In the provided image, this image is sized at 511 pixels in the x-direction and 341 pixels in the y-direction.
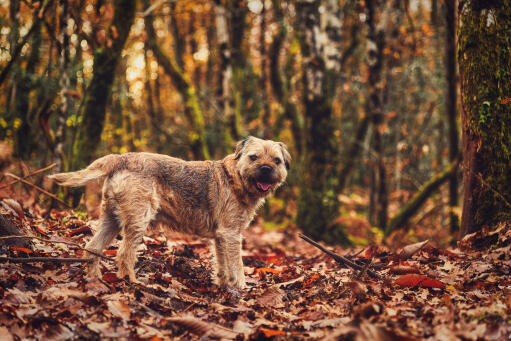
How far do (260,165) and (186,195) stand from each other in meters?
1.11

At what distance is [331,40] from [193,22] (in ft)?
58.6

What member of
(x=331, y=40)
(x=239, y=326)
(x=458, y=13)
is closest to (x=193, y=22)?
(x=331, y=40)

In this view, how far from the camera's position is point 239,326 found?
362 centimetres

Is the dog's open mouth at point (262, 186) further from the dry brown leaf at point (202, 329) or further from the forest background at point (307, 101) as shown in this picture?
the forest background at point (307, 101)

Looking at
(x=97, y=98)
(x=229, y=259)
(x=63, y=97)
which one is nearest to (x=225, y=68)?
(x=97, y=98)

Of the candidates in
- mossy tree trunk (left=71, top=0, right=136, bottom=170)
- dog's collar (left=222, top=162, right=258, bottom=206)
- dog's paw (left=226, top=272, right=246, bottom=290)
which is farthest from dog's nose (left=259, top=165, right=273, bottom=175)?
mossy tree trunk (left=71, top=0, right=136, bottom=170)

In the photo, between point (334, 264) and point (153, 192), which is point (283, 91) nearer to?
point (334, 264)

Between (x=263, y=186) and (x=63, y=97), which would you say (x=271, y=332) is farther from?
(x=63, y=97)

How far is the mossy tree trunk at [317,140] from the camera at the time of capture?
32.8 ft

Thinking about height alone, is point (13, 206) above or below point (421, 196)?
above

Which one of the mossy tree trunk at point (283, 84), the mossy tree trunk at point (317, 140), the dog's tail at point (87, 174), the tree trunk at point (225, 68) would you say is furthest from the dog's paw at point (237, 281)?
the mossy tree trunk at point (283, 84)

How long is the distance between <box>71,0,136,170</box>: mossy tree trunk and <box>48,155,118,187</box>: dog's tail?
344 cm

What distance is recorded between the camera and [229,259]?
5305 mm

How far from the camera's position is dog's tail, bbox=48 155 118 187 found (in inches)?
178
